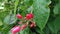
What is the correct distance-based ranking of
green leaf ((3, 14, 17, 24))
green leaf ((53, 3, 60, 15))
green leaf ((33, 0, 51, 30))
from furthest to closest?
green leaf ((3, 14, 17, 24)) → green leaf ((53, 3, 60, 15)) → green leaf ((33, 0, 51, 30))

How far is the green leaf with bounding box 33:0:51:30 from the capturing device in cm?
82

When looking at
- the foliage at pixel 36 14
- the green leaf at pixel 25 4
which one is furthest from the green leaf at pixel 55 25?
the green leaf at pixel 25 4

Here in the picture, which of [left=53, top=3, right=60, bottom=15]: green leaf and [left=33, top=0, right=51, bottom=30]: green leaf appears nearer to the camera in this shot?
[left=33, top=0, right=51, bottom=30]: green leaf

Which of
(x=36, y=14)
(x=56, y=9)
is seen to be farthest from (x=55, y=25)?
(x=36, y=14)

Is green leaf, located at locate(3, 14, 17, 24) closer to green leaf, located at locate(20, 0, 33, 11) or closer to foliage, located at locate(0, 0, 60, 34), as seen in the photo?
foliage, located at locate(0, 0, 60, 34)

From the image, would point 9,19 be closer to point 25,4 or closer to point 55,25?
point 25,4

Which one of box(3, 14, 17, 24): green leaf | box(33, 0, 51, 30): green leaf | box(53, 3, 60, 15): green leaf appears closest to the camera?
box(33, 0, 51, 30): green leaf

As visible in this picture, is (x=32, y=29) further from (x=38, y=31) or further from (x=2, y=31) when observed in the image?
(x=2, y=31)

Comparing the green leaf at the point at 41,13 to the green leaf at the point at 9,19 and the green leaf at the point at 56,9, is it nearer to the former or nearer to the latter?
the green leaf at the point at 56,9

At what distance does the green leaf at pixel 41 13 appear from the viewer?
2.68 feet

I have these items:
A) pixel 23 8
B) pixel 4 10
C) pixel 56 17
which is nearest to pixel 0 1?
pixel 4 10

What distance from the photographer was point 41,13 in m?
0.83

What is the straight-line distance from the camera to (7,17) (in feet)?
3.61

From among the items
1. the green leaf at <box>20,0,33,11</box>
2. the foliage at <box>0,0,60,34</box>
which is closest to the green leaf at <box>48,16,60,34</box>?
the foliage at <box>0,0,60,34</box>
